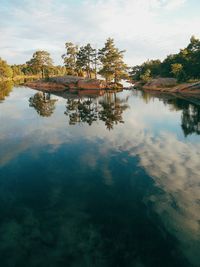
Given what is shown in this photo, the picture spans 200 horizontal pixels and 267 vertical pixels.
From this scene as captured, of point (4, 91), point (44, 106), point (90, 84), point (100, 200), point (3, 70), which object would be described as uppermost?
point (3, 70)

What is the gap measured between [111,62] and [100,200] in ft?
246

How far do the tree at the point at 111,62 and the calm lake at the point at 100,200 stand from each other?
6315cm

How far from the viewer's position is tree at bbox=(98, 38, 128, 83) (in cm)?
7794

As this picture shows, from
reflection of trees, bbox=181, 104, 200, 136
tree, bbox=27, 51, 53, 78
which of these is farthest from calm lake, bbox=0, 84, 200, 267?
tree, bbox=27, 51, 53, 78

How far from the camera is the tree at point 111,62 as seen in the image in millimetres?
77938

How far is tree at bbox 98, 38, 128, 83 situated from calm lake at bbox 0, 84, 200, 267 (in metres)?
63.2

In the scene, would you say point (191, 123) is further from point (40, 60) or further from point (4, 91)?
point (40, 60)

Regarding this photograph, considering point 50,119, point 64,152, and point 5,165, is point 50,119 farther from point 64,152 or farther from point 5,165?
point 5,165

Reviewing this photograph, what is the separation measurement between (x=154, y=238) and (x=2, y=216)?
622cm

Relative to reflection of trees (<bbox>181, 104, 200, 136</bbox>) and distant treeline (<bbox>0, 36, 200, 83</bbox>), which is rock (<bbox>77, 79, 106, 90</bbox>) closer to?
distant treeline (<bbox>0, 36, 200, 83</bbox>)

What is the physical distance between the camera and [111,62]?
79.3 m

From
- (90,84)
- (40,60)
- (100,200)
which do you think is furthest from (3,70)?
(100,200)

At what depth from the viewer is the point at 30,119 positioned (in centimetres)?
2850

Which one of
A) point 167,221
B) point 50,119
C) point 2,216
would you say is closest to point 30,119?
point 50,119
